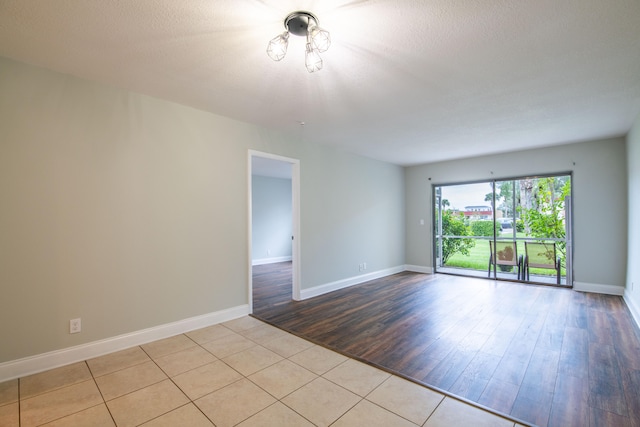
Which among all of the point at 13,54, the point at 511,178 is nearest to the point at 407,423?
the point at 13,54

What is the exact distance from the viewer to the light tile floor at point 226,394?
A: 1729 mm

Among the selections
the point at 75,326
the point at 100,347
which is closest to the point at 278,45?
the point at 75,326

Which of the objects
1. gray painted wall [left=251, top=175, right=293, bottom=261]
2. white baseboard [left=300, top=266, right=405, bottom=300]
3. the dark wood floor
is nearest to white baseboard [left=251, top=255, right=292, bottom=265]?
gray painted wall [left=251, top=175, right=293, bottom=261]

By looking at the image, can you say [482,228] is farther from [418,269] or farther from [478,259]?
[418,269]

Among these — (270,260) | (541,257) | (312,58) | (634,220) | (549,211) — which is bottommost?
(270,260)

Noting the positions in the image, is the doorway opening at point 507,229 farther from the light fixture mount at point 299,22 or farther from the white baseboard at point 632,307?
the light fixture mount at point 299,22

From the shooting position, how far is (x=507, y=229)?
18.4ft

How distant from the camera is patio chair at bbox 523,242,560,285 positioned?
5.07 meters

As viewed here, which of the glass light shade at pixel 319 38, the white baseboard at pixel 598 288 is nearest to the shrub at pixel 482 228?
the white baseboard at pixel 598 288

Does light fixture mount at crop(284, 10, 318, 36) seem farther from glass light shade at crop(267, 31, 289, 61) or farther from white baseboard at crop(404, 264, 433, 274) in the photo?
white baseboard at crop(404, 264, 433, 274)

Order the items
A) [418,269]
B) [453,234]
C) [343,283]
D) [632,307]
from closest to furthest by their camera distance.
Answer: [632,307] < [343,283] < [453,234] < [418,269]

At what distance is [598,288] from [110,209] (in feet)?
22.5

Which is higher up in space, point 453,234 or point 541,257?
point 453,234

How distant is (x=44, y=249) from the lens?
2305 millimetres
